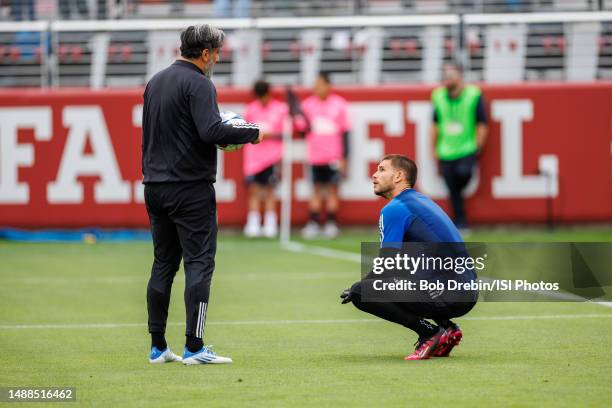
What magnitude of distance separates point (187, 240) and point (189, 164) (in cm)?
48

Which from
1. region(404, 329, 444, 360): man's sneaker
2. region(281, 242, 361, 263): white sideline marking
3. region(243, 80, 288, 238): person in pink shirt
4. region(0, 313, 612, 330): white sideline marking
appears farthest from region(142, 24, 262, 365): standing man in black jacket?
region(243, 80, 288, 238): person in pink shirt

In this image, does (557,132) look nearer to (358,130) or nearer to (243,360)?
(358,130)

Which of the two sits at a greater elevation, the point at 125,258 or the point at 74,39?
the point at 74,39

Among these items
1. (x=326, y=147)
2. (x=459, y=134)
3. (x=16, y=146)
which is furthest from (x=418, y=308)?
(x=16, y=146)

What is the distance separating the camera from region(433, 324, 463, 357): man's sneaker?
28.0 ft

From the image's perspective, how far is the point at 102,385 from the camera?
757 cm

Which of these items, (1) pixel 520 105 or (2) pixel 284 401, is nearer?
(2) pixel 284 401

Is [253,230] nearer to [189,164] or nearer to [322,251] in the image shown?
[322,251]

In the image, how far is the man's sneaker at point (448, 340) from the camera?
28.0 ft

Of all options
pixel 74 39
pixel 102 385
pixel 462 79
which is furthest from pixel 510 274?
pixel 74 39

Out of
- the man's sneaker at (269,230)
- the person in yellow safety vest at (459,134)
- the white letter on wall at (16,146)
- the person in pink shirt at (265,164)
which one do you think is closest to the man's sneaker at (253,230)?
the person in pink shirt at (265,164)

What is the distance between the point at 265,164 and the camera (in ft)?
69.8

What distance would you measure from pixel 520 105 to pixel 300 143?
3560 millimetres

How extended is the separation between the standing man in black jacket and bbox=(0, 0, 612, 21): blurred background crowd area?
569 inches
